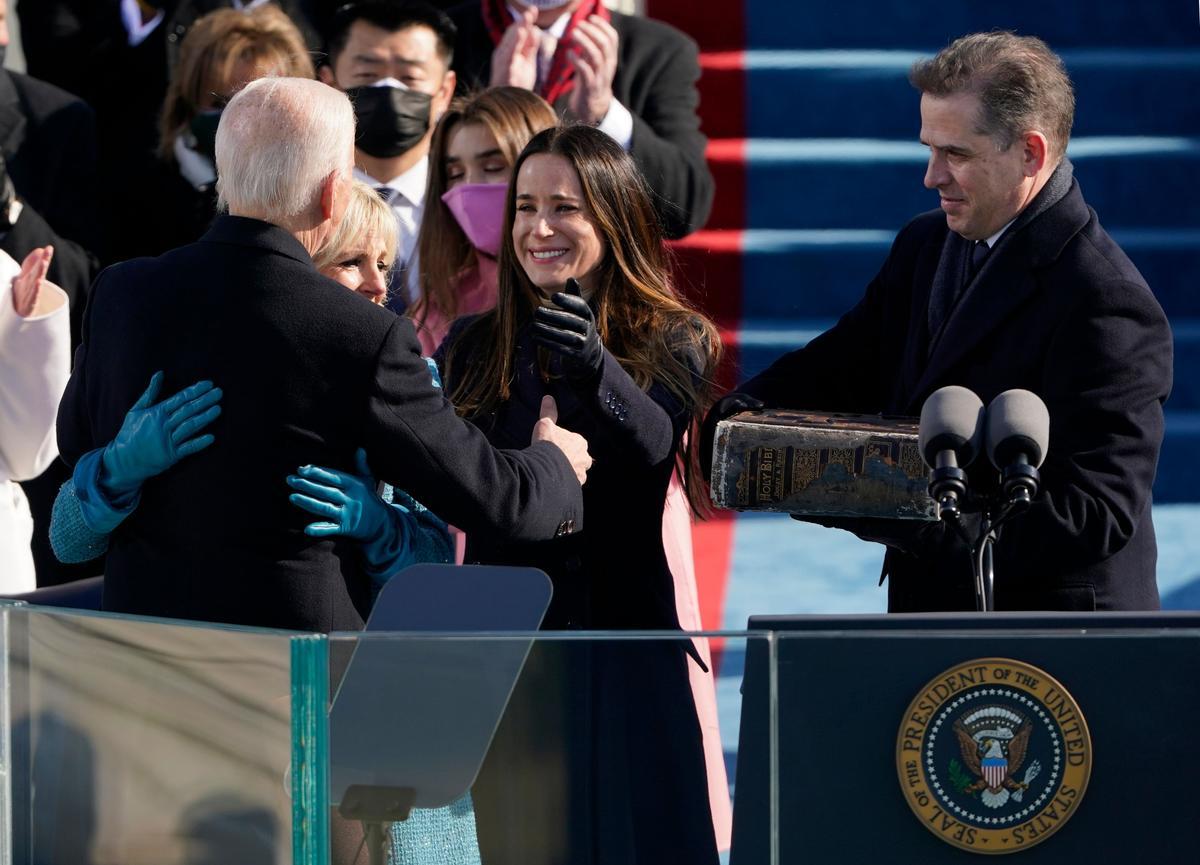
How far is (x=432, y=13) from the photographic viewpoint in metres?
5.21

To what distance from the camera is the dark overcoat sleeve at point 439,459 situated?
2666 millimetres

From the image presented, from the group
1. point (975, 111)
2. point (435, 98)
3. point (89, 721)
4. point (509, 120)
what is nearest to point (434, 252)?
point (509, 120)

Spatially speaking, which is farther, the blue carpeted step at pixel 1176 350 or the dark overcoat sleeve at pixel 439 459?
the blue carpeted step at pixel 1176 350

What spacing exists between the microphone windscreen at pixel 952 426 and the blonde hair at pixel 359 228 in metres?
0.98

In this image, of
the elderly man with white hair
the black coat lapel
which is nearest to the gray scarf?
the elderly man with white hair

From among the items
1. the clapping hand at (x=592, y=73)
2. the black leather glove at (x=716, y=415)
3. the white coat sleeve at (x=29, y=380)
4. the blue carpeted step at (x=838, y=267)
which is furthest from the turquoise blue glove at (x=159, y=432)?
the blue carpeted step at (x=838, y=267)

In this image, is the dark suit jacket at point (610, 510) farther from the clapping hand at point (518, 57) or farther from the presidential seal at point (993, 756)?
the clapping hand at point (518, 57)

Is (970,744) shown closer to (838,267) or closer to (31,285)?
(31,285)

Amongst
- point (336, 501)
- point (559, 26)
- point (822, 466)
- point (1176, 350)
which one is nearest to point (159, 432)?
point (336, 501)

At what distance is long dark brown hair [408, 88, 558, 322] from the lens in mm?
4445

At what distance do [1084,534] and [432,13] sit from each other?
283 centimetres

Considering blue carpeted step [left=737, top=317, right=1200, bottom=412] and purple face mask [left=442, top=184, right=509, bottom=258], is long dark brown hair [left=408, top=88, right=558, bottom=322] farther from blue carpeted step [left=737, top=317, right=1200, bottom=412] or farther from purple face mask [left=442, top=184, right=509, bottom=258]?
blue carpeted step [left=737, top=317, right=1200, bottom=412]

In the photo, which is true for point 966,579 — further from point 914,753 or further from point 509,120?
point 509,120

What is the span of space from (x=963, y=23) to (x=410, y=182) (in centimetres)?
282
